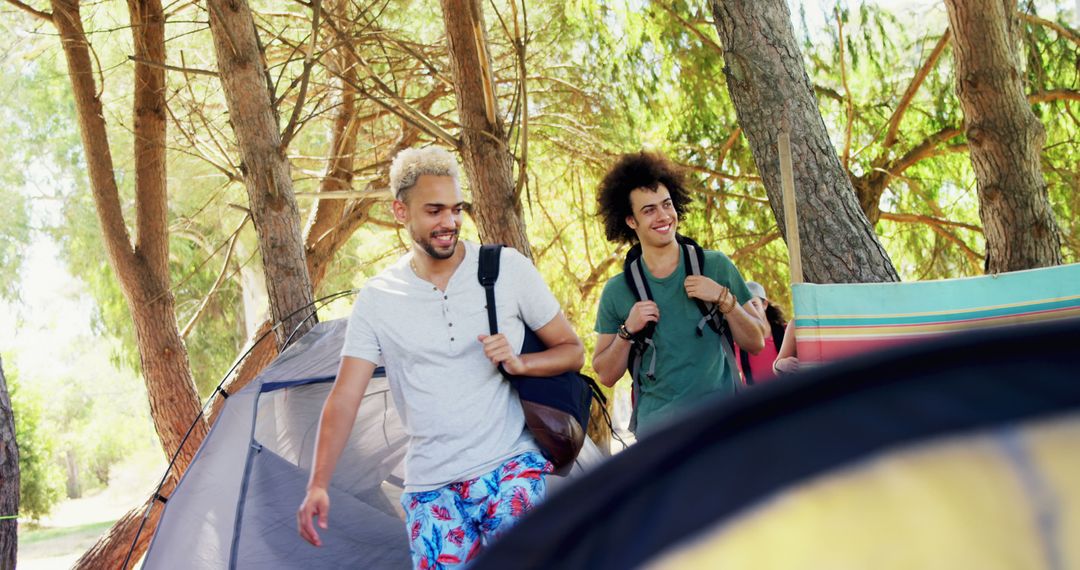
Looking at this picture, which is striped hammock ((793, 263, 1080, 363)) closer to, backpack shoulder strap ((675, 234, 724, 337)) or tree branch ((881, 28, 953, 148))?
backpack shoulder strap ((675, 234, 724, 337))

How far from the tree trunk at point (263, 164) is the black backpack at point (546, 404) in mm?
3033

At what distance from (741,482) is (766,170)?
4021mm

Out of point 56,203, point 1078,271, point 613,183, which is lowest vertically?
point 1078,271

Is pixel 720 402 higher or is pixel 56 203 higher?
pixel 56 203

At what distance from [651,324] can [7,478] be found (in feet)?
9.59

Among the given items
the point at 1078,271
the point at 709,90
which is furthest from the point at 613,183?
the point at 709,90

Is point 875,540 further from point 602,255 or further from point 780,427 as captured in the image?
point 602,255

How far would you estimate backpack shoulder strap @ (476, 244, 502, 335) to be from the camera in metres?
3.10

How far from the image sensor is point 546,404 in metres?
3.08

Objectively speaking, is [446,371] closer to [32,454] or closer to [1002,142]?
[1002,142]

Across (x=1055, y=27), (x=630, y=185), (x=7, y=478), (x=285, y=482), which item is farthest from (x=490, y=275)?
(x=1055, y=27)

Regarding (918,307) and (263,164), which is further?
(263,164)

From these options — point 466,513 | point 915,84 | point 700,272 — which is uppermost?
point 915,84

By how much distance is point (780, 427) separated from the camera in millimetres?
619
